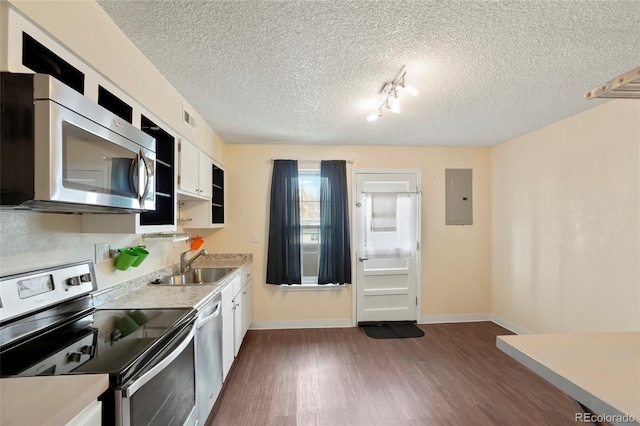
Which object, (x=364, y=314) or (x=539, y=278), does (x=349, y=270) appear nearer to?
(x=364, y=314)

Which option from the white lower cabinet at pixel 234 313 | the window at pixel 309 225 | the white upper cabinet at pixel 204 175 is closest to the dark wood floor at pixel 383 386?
the white lower cabinet at pixel 234 313

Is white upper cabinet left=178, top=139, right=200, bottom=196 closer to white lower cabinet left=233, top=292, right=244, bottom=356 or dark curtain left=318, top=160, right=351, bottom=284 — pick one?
white lower cabinet left=233, top=292, right=244, bottom=356

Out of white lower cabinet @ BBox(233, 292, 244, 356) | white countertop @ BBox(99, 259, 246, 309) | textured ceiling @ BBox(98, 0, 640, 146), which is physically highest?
textured ceiling @ BBox(98, 0, 640, 146)

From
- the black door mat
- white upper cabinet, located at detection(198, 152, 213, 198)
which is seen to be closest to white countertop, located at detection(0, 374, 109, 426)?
white upper cabinet, located at detection(198, 152, 213, 198)

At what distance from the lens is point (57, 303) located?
1262 millimetres

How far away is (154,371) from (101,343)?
0.29 meters

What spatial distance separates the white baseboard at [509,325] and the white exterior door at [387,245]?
1.10 m

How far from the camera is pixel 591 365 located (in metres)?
0.91

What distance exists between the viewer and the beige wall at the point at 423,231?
352cm

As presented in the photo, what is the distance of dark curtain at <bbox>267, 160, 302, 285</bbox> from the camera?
11.2 feet

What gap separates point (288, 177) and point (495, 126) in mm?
2488

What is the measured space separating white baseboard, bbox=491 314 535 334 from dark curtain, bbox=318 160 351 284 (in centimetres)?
214

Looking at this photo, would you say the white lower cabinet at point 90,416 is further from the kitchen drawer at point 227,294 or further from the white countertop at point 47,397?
the kitchen drawer at point 227,294

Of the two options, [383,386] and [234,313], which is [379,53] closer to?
[234,313]
